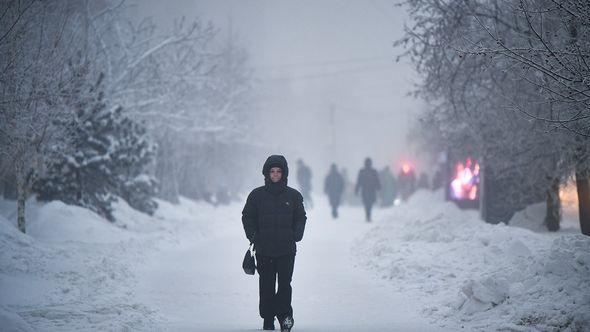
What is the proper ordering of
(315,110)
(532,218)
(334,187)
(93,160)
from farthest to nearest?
1. (315,110)
2. (334,187)
3. (93,160)
4. (532,218)

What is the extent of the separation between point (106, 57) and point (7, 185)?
5211mm

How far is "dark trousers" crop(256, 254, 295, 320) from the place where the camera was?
20.0 feet

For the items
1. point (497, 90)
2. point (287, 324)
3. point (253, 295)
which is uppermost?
point (497, 90)

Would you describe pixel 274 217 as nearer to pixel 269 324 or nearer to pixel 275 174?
pixel 275 174

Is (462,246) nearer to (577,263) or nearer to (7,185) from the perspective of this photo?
(577,263)

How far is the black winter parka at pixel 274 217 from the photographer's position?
6.09 m

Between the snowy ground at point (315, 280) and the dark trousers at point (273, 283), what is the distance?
0.40 meters

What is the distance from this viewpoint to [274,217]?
20.0 feet

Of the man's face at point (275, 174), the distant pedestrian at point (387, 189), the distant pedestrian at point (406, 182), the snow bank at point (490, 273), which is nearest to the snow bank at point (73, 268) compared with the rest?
the man's face at point (275, 174)

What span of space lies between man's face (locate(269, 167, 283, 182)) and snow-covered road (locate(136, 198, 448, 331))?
5.41 ft

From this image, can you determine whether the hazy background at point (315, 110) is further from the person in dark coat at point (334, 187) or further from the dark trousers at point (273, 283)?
the dark trousers at point (273, 283)

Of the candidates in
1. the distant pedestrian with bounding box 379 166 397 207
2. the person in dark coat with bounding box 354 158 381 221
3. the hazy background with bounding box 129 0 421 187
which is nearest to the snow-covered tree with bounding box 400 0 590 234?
the person in dark coat with bounding box 354 158 381 221

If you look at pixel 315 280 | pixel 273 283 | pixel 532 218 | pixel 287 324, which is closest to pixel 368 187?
pixel 532 218

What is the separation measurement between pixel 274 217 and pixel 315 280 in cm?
362
